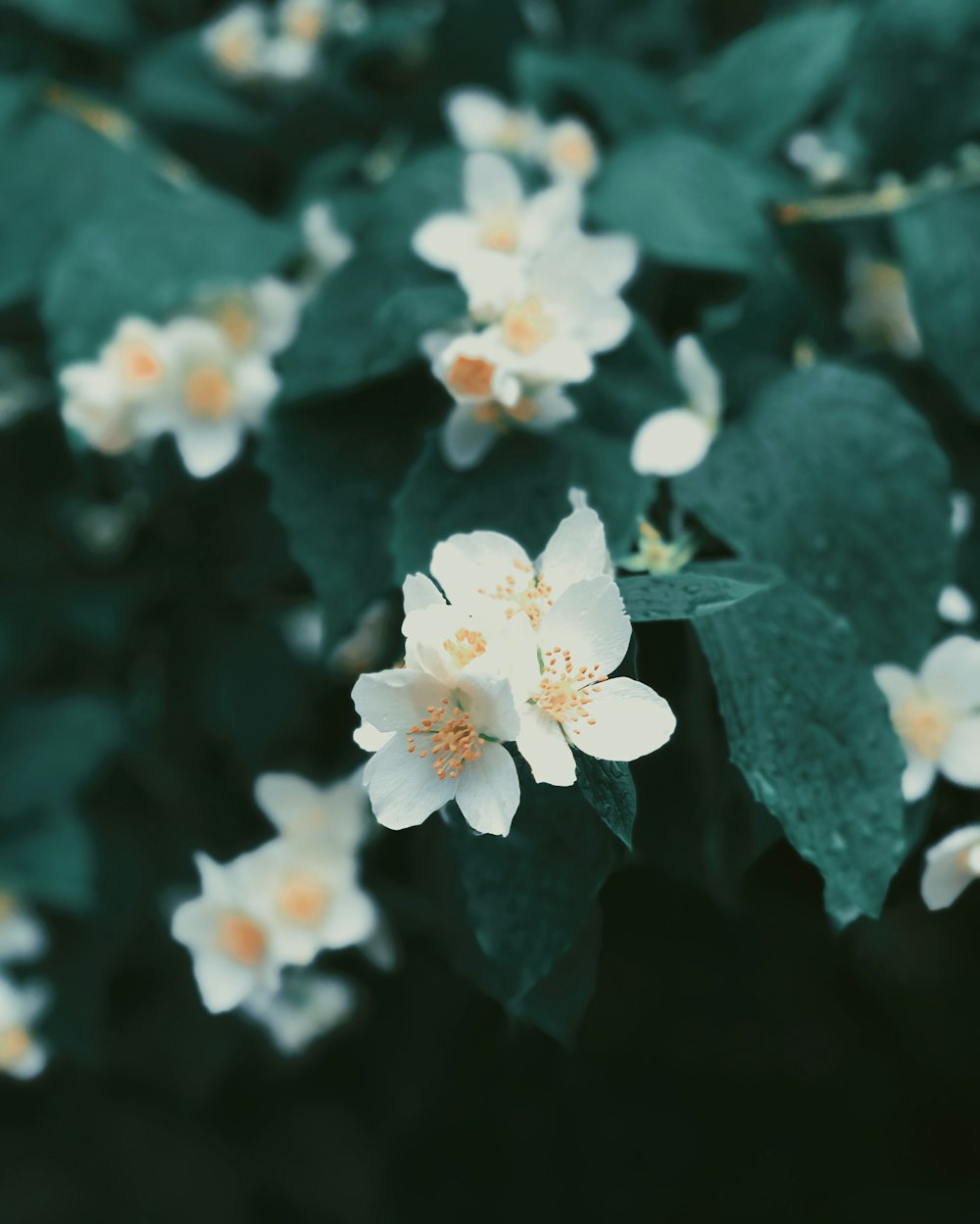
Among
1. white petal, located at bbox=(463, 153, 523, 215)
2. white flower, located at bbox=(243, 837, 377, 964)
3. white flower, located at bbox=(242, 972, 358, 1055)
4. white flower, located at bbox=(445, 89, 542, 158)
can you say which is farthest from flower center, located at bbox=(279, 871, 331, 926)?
white flower, located at bbox=(445, 89, 542, 158)

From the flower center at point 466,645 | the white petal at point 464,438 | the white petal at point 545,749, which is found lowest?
the white petal at point 464,438

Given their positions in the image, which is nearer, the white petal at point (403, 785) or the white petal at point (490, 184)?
the white petal at point (403, 785)

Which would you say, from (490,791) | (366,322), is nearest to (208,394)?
(366,322)

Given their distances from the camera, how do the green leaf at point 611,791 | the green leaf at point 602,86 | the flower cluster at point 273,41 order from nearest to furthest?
the green leaf at point 611,791, the green leaf at point 602,86, the flower cluster at point 273,41

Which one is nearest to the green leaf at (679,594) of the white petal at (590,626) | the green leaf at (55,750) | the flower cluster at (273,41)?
the white petal at (590,626)

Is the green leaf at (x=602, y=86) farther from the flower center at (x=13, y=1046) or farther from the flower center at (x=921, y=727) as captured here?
the flower center at (x=13, y=1046)

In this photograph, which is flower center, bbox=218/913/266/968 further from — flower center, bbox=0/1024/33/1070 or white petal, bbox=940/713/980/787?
white petal, bbox=940/713/980/787
